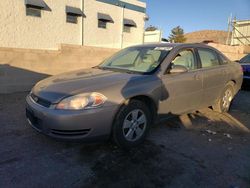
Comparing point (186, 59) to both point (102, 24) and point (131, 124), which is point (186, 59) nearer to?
point (131, 124)

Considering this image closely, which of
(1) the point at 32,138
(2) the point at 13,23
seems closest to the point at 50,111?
(1) the point at 32,138

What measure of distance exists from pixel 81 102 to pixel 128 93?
686 millimetres

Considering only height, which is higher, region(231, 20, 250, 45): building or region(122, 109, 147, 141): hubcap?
region(231, 20, 250, 45): building

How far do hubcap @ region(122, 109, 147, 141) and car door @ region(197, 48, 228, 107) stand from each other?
1.81 meters

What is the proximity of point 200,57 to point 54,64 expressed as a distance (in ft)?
17.7

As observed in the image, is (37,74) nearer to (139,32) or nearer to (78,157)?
(78,157)

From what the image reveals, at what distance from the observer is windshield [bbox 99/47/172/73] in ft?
13.8

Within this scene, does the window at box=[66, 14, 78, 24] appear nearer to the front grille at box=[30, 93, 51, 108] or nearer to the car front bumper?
the front grille at box=[30, 93, 51, 108]

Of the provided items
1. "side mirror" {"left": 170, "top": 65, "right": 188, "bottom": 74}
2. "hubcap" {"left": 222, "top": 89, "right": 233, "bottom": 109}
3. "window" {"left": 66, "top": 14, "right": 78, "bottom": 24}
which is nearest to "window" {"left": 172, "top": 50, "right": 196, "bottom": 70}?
"side mirror" {"left": 170, "top": 65, "right": 188, "bottom": 74}

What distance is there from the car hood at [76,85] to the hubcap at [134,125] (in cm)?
54

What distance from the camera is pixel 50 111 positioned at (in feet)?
10.3

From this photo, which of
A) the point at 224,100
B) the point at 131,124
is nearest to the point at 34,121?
the point at 131,124

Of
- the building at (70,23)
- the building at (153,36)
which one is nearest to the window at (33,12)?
the building at (70,23)

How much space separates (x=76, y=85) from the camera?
11.3ft
